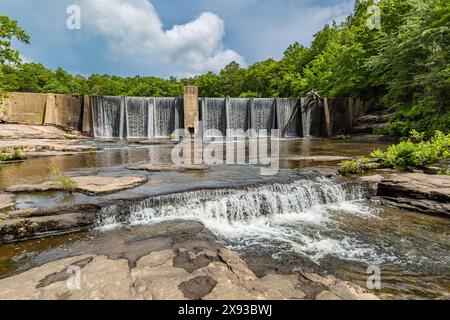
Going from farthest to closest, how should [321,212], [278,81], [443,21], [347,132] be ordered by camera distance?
1. [278,81]
2. [347,132]
3. [443,21]
4. [321,212]

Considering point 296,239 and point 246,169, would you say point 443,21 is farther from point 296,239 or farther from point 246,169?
point 296,239

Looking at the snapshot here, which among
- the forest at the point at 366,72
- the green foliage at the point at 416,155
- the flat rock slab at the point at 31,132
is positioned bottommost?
the green foliage at the point at 416,155

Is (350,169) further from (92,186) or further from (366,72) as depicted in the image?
(366,72)

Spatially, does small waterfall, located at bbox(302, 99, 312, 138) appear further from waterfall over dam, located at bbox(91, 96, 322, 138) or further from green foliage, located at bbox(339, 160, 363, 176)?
green foliage, located at bbox(339, 160, 363, 176)

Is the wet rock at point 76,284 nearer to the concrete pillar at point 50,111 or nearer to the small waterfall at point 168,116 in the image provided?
the concrete pillar at point 50,111

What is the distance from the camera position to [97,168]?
781 cm

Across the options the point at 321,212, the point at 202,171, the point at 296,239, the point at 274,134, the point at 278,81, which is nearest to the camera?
the point at 296,239

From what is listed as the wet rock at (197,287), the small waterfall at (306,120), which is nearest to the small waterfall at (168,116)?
the small waterfall at (306,120)

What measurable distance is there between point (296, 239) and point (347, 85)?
21.6 meters

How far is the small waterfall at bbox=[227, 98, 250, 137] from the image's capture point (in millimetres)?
22203

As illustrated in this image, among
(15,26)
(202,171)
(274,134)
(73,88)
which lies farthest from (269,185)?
(73,88)

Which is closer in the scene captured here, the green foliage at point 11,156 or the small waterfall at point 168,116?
the green foliage at point 11,156

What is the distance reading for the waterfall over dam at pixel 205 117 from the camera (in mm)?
19641

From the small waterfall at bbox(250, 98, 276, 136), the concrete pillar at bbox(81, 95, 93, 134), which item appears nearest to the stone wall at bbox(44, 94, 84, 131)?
the concrete pillar at bbox(81, 95, 93, 134)
